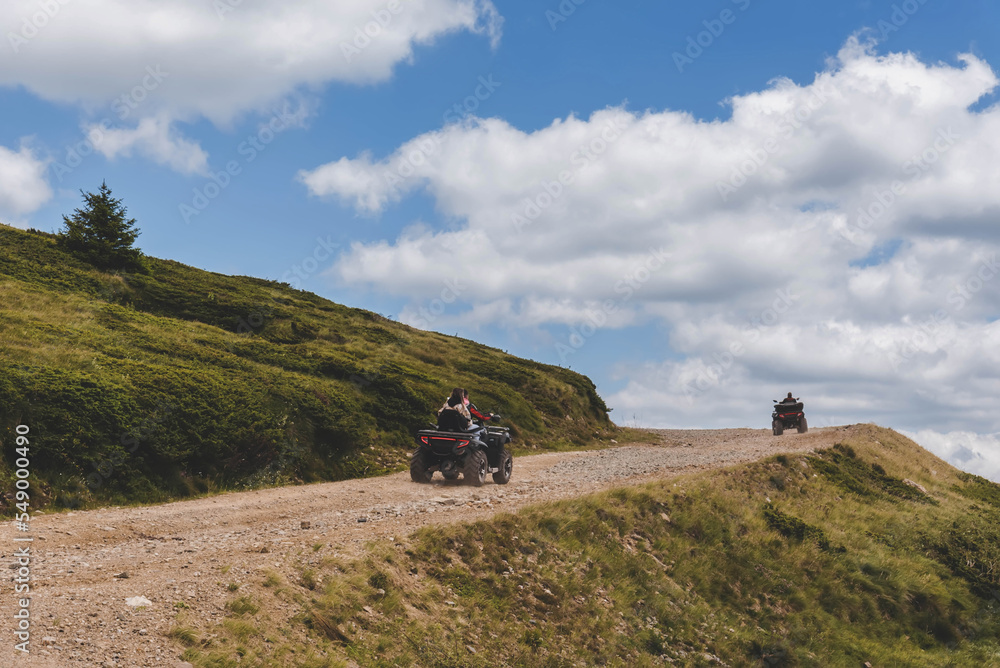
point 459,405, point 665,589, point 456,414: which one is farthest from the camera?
point 459,405

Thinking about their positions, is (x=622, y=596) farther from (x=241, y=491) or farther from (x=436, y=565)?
(x=241, y=491)

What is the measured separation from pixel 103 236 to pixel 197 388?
25.1m

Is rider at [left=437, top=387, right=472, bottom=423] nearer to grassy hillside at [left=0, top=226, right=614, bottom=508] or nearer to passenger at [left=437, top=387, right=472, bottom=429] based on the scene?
passenger at [left=437, top=387, right=472, bottom=429]

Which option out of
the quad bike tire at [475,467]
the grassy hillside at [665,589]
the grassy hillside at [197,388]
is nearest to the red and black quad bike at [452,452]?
the quad bike tire at [475,467]

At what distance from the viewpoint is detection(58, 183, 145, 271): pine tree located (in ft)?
130

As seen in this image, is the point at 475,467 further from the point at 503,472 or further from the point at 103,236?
the point at 103,236

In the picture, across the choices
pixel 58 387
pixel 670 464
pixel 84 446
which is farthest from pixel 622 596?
pixel 58 387

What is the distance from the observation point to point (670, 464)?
23891 mm

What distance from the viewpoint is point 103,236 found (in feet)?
132

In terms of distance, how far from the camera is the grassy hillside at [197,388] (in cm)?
1703

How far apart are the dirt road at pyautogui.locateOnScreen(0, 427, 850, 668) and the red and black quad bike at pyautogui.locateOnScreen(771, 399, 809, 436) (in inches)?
773

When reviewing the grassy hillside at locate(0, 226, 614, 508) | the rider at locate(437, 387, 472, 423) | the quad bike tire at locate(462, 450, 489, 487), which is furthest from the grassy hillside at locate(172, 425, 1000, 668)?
the grassy hillside at locate(0, 226, 614, 508)

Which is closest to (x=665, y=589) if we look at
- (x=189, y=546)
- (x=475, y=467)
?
(x=475, y=467)

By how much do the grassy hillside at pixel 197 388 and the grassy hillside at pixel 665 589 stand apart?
927cm
